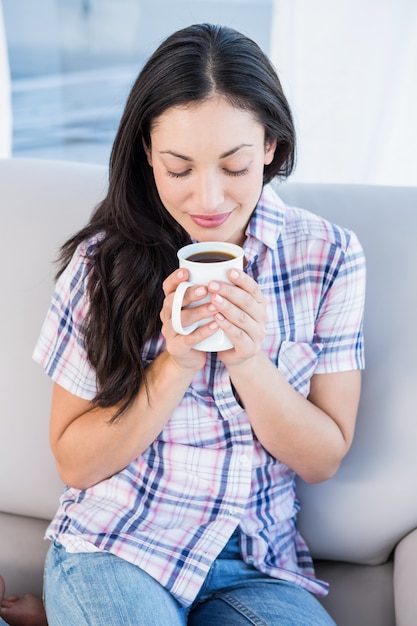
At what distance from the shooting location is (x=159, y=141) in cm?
107

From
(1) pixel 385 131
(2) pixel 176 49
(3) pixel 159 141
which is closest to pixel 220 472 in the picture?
(3) pixel 159 141

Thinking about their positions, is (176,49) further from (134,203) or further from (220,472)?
(220,472)

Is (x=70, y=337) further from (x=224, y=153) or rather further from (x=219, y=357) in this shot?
(x=224, y=153)

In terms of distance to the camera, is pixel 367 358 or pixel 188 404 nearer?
Result: pixel 188 404

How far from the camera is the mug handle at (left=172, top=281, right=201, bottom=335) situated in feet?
3.10

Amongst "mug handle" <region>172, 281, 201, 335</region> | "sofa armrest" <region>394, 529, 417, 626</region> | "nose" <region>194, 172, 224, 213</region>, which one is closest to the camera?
"mug handle" <region>172, 281, 201, 335</region>

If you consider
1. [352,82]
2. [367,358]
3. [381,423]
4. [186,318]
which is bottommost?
[381,423]

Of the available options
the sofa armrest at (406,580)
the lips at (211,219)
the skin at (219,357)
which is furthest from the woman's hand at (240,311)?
the sofa armrest at (406,580)

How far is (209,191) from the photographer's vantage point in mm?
1047

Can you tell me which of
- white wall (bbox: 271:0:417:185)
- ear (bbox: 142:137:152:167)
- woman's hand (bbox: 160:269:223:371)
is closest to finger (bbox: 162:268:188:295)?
woman's hand (bbox: 160:269:223:371)

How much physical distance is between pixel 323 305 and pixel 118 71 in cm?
194

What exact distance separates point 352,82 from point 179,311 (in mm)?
1143

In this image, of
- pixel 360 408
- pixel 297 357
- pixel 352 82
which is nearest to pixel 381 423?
pixel 360 408

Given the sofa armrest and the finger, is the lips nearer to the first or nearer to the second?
the finger
